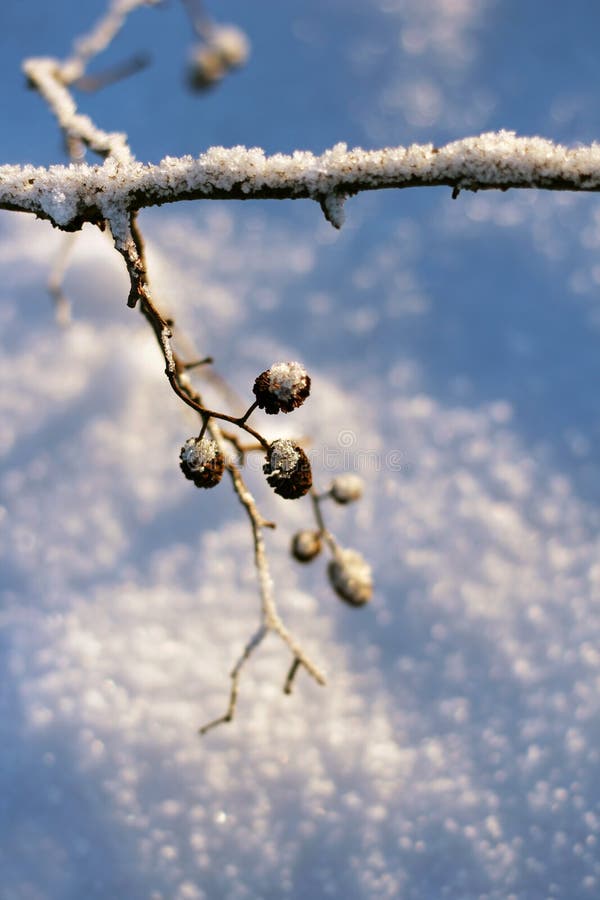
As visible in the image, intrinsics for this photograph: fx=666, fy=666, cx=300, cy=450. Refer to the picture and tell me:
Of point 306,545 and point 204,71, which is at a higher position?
point 204,71

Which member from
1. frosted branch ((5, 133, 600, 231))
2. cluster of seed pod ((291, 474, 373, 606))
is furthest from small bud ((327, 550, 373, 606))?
frosted branch ((5, 133, 600, 231))

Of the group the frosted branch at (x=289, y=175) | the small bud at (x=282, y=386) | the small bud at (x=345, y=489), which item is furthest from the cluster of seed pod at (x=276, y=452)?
the small bud at (x=345, y=489)

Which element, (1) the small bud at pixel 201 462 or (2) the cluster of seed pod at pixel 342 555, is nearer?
(1) the small bud at pixel 201 462

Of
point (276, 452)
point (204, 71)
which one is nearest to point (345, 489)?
point (276, 452)

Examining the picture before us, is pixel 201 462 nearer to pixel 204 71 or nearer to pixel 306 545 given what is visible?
pixel 306 545

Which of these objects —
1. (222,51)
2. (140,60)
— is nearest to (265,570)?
(140,60)

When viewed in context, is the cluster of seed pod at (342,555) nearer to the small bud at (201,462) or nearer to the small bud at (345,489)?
the small bud at (345,489)
